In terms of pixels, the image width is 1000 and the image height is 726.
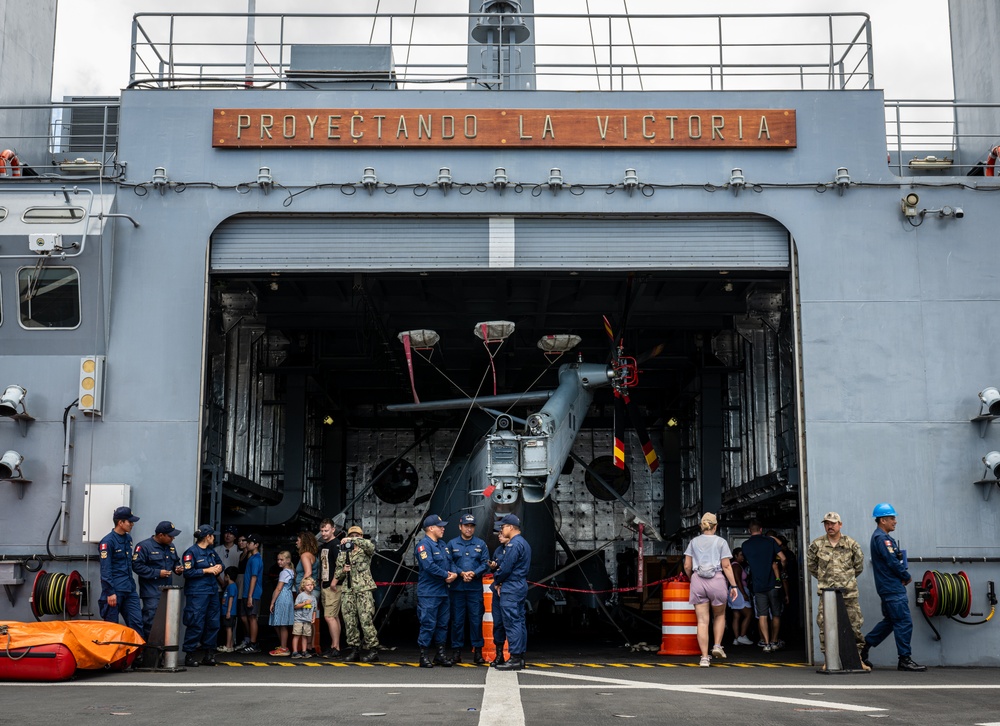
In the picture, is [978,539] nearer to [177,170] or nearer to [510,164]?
[510,164]

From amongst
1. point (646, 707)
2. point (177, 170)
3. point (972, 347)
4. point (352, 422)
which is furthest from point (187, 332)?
point (352, 422)

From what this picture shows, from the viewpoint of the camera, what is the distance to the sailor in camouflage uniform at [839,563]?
12898 millimetres

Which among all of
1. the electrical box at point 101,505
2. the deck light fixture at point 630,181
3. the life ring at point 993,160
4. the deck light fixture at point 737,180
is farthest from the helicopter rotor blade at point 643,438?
the electrical box at point 101,505

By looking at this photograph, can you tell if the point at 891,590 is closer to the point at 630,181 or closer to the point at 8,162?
the point at 630,181

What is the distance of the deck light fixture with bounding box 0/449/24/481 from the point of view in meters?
14.2

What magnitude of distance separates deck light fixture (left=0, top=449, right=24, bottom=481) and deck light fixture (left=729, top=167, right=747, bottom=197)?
34.4ft

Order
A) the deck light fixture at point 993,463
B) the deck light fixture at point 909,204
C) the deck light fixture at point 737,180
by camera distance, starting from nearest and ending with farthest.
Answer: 1. the deck light fixture at point 993,463
2. the deck light fixture at point 909,204
3. the deck light fixture at point 737,180

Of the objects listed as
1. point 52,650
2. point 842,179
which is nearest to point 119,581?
point 52,650

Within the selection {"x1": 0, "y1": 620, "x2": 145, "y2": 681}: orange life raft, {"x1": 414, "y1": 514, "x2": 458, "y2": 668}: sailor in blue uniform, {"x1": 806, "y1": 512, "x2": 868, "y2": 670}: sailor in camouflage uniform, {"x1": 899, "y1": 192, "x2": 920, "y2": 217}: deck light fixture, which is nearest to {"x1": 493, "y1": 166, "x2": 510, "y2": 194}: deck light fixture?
{"x1": 414, "y1": 514, "x2": 458, "y2": 668}: sailor in blue uniform

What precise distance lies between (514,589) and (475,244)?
16.5 ft

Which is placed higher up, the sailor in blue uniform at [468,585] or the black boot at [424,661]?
the sailor in blue uniform at [468,585]

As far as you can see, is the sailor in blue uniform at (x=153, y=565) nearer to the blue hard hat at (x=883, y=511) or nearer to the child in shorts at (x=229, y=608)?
the child in shorts at (x=229, y=608)

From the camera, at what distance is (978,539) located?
14.2m

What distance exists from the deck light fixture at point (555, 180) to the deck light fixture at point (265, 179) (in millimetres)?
3939
